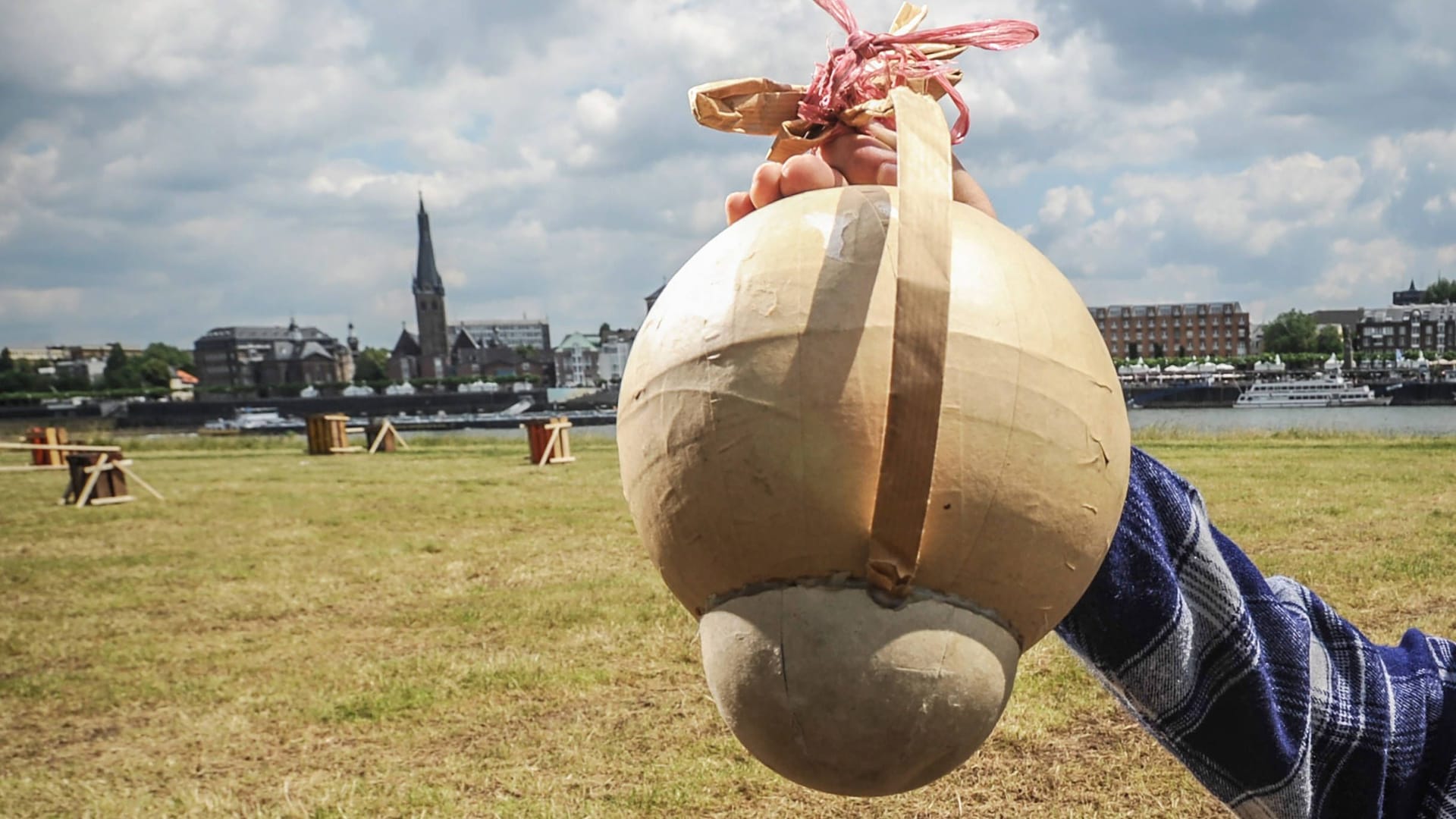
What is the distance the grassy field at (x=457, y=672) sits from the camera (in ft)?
13.5

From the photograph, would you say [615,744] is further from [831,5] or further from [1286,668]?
[831,5]

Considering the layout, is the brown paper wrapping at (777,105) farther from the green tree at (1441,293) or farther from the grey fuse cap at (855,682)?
the green tree at (1441,293)

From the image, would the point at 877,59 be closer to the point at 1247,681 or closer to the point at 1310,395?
the point at 1247,681

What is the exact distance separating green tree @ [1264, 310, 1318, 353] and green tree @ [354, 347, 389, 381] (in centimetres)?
10349

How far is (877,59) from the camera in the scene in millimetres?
1438

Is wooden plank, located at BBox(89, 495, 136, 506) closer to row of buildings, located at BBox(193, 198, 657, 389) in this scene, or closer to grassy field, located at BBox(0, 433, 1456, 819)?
grassy field, located at BBox(0, 433, 1456, 819)

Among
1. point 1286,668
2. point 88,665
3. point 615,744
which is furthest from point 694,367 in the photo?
point 88,665

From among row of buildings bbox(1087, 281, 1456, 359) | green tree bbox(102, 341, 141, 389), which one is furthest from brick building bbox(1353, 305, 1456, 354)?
green tree bbox(102, 341, 141, 389)

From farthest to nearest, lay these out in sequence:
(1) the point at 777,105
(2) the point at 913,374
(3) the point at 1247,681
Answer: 1. (3) the point at 1247,681
2. (1) the point at 777,105
3. (2) the point at 913,374

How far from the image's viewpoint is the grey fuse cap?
1.11 meters

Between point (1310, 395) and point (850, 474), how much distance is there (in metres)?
65.3

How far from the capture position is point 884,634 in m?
1.11

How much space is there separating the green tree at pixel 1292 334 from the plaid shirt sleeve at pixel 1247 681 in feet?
373

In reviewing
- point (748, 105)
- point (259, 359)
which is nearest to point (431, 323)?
point (259, 359)
